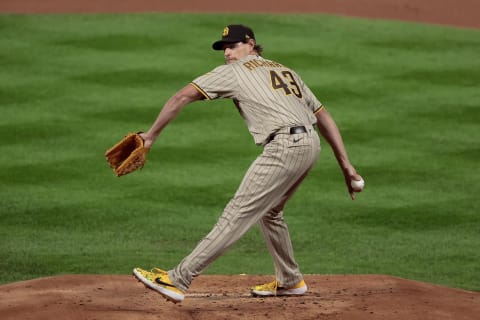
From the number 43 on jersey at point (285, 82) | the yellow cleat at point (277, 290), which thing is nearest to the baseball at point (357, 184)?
the number 43 on jersey at point (285, 82)

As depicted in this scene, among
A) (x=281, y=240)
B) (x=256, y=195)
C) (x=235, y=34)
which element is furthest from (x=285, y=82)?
(x=281, y=240)

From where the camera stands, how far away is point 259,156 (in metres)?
6.81

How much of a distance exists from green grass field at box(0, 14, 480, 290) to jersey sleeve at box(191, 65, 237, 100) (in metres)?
2.75

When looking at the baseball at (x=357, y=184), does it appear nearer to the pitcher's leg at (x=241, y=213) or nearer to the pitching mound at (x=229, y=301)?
the pitcher's leg at (x=241, y=213)

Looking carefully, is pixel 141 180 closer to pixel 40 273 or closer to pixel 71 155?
pixel 71 155

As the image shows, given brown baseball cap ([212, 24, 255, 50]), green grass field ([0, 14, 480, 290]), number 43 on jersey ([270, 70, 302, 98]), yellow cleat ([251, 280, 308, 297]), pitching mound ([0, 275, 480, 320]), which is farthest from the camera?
green grass field ([0, 14, 480, 290])

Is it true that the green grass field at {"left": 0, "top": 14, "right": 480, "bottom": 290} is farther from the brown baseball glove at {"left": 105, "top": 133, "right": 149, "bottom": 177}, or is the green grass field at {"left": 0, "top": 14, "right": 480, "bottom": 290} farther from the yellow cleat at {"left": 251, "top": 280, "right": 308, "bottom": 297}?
the brown baseball glove at {"left": 105, "top": 133, "right": 149, "bottom": 177}

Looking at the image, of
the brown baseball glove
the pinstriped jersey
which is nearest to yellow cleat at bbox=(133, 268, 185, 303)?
the brown baseball glove

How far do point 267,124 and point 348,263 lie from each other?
2.94m

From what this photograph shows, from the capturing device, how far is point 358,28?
1931 centimetres

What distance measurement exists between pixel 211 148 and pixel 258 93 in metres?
6.43

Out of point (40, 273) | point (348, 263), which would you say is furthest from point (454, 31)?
point (40, 273)

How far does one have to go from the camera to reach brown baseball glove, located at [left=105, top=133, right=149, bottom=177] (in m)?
6.80

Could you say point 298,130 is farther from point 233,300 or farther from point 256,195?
point 233,300
